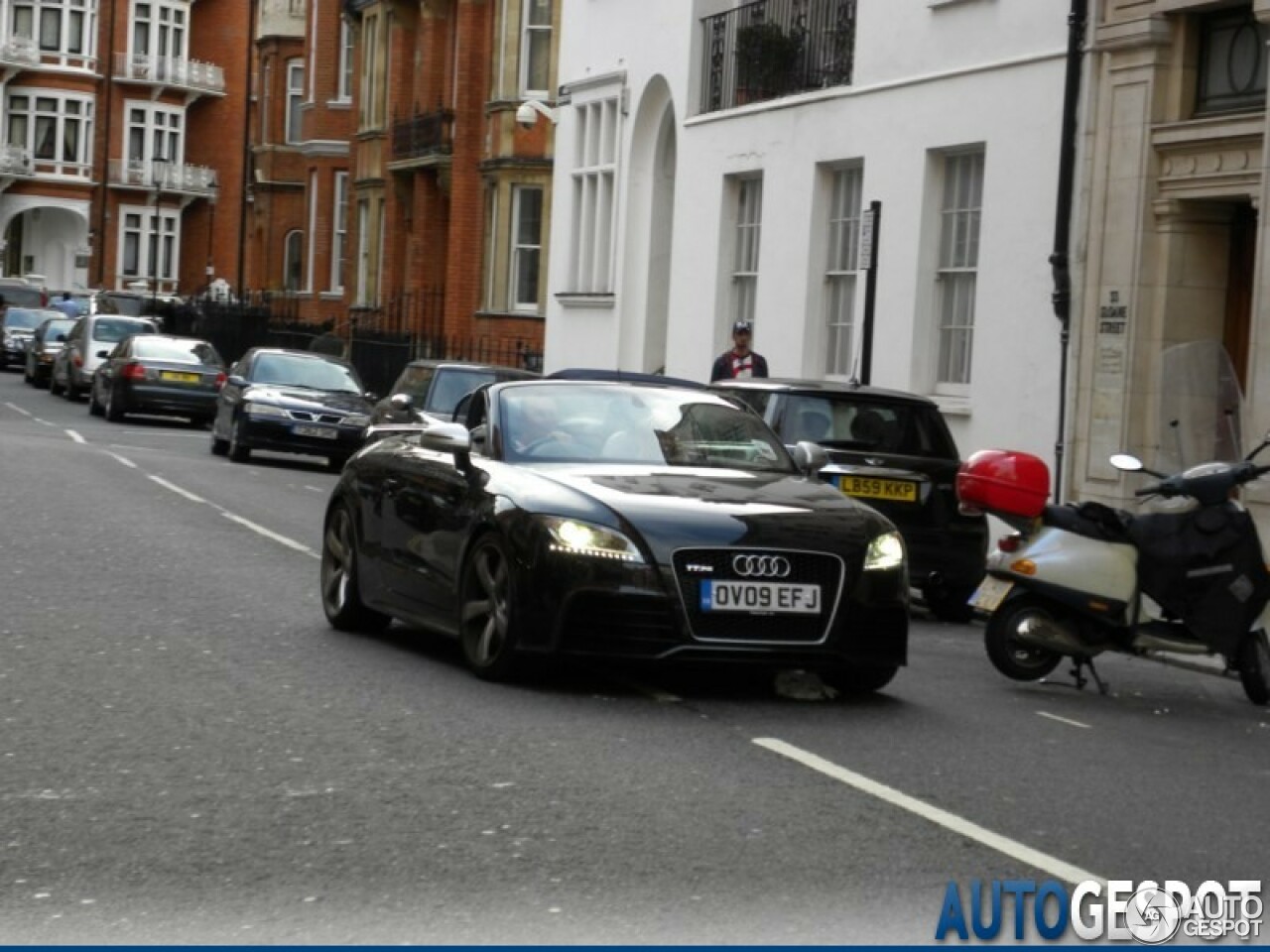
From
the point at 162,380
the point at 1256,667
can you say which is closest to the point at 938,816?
the point at 1256,667

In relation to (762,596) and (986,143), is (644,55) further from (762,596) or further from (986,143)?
(762,596)

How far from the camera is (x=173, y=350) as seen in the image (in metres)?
42.8

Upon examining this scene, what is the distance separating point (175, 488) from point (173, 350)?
18.0m

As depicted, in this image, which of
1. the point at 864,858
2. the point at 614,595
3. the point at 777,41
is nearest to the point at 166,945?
the point at 864,858

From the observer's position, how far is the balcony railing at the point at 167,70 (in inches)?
4043

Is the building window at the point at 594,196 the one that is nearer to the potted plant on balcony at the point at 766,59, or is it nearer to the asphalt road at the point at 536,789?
the potted plant on balcony at the point at 766,59

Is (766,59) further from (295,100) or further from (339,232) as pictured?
(295,100)

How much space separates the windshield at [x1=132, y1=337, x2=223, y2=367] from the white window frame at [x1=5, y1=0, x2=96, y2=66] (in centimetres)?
6045

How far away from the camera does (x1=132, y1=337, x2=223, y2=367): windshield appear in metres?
42.4

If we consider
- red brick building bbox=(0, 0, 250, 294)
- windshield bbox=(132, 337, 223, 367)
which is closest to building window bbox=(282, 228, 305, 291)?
red brick building bbox=(0, 0, 250, 294)

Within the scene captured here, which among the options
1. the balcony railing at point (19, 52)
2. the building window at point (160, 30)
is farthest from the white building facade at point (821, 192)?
the building window at point (160, 30)

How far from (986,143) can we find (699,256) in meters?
8.26

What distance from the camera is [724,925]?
259 inches

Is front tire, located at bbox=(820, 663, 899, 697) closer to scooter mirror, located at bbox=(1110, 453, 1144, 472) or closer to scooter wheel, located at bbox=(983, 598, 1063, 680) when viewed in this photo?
scooter wheel, located at bbox=(983, 598, 1063, 680)
